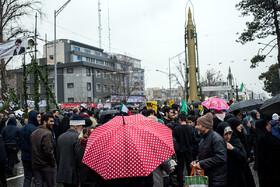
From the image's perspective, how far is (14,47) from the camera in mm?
13469

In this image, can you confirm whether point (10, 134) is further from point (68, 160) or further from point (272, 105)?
point (272, 105)

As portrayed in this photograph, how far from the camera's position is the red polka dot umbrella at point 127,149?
2.86m

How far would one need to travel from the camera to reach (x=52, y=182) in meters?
5.49

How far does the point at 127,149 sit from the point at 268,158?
3.45 m

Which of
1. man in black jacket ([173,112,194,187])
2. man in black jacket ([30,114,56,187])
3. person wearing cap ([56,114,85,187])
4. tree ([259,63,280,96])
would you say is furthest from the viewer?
tree ([259,63,280,96])

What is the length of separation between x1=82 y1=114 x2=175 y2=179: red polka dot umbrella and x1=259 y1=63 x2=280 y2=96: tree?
52155 millimetres

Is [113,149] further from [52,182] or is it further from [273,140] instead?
[273,140]

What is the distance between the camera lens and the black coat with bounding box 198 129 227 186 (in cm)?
403

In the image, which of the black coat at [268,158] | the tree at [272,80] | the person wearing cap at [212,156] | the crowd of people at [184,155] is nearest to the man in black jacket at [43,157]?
the crowd of people at [184,155]

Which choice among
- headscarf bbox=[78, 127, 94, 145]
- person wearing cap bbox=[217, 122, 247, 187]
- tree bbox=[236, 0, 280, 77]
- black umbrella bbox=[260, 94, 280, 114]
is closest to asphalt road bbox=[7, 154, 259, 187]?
black umbrella bbox=[260, 94, 280, 114]

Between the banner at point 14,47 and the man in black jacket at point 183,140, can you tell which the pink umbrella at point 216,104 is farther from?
the banner at point 14,47

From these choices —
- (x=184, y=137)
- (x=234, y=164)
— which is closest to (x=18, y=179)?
(x=184, y=137)

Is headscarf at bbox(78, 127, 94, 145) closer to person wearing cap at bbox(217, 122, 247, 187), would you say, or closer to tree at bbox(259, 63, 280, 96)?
person wearing cap at bbox(217, 122, 247, 187)

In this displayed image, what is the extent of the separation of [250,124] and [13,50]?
11.0 m
